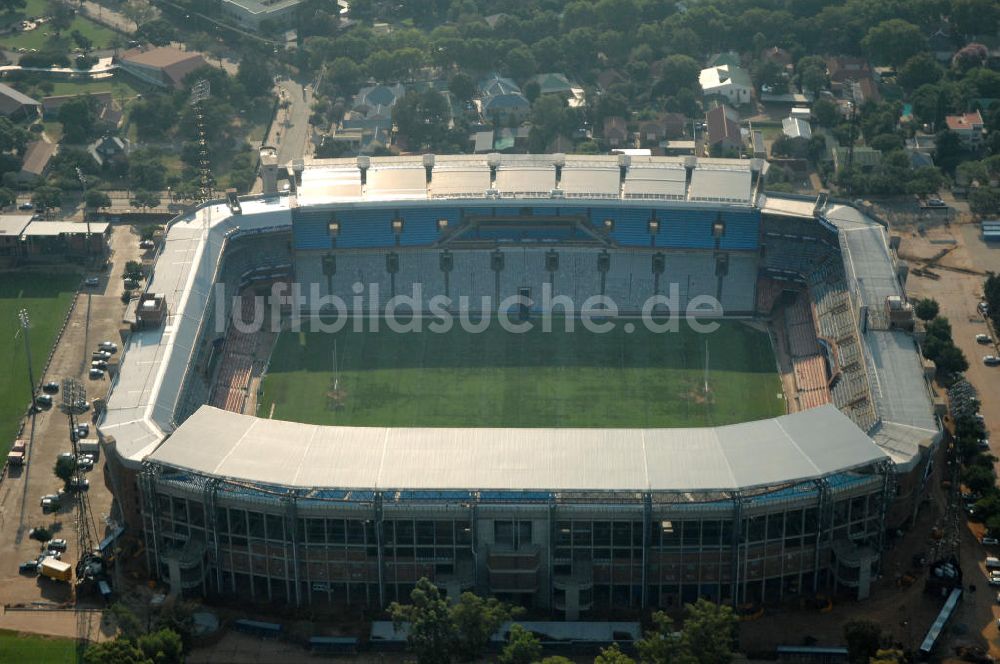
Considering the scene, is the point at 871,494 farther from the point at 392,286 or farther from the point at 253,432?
the point at 392,286

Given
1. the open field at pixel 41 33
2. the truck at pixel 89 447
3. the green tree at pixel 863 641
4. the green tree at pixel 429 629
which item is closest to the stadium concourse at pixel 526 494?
the green tree at pixel 429 629

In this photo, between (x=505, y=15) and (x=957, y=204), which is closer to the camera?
(x=957, y=204)

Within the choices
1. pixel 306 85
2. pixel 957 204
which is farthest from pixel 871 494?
pixel 306 85

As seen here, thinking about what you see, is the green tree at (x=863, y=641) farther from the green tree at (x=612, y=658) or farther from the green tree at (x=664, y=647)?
the green tree at (x=612, y=658)

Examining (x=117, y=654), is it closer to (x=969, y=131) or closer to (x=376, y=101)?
(x=376, y=101)

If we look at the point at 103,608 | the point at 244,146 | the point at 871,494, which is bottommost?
the point at 103,608

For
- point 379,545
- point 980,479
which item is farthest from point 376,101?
point 980,479
